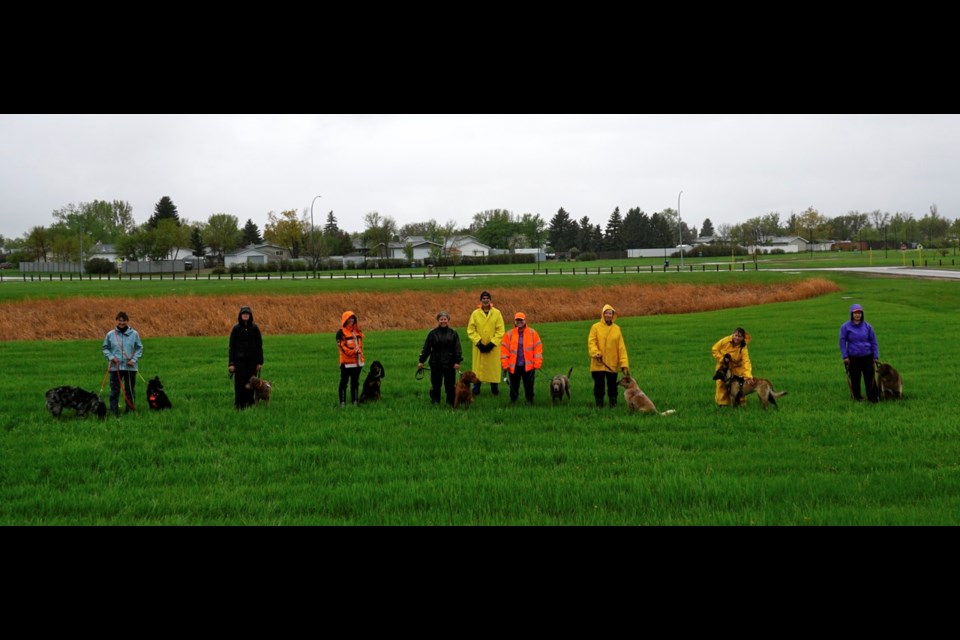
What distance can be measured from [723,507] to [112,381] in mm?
11319

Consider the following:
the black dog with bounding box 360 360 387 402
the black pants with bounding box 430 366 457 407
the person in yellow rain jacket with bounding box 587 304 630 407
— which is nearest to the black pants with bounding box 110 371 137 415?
the black dog with bounding box 360 360 387 402

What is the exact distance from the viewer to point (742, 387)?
14.4 meters

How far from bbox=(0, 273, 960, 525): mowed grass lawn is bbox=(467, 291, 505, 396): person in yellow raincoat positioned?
524 mm

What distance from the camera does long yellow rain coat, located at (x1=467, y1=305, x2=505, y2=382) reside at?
16.1 meters

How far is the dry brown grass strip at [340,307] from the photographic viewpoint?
120 ft

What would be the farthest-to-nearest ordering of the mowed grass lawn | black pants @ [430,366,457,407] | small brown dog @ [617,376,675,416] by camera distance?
black pants @ [430,366,457,407] < small brown dog @ [617,376,675,416] < the mowed grass lawn

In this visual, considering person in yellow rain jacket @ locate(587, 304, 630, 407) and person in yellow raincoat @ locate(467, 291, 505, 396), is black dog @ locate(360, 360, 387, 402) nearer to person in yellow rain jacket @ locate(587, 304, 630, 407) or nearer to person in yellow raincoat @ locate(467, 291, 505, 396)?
person in yellow raincoat @ locate(467, 291, 505, 396)

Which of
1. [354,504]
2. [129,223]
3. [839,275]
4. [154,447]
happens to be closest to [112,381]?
[154,447]

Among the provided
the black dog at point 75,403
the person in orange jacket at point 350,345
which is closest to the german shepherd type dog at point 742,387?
the person in orange jacket at point 350,345

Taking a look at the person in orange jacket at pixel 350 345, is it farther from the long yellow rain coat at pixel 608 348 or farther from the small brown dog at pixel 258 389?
the long yellow rain coat at pixel 608 348

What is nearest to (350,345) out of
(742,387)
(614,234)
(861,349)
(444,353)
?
(444,353)

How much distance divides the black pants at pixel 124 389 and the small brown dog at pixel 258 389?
85.4 inches

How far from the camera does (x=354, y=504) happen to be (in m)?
8.53
